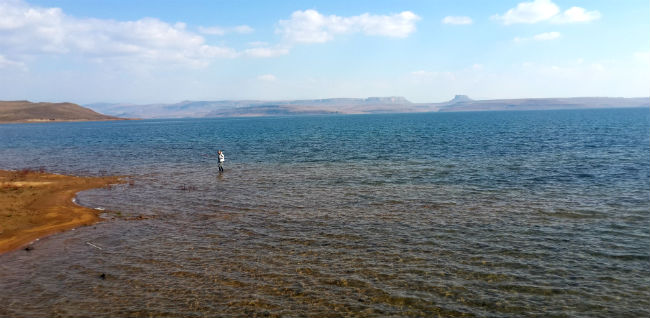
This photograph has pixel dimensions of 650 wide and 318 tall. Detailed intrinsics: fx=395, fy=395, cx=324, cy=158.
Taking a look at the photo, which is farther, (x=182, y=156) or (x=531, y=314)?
(x=182, y=156)

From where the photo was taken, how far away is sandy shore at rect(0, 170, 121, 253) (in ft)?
76.5

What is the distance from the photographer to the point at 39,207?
29.2 m

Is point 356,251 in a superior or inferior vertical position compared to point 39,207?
inferior

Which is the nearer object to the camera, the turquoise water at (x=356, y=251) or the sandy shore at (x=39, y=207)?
the turquoise water at (x=356, y=251)

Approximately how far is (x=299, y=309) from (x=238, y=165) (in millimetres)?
40008

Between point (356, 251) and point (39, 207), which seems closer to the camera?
point (356, 251)

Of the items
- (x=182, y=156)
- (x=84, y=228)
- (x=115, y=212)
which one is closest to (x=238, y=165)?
(x=182, y=156)

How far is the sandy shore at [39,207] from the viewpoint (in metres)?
23.3

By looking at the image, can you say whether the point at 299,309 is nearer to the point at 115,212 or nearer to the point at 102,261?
the point at 102,261

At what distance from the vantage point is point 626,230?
21141 millimetres

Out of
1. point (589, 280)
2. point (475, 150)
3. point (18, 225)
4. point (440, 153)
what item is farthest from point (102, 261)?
point (475, 150)

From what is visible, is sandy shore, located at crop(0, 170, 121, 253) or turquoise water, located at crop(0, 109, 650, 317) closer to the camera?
turquoise water, located at crop(0, 109, 650, 317)

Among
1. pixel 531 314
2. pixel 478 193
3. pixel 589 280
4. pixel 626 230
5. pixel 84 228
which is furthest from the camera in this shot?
pixel 478 193

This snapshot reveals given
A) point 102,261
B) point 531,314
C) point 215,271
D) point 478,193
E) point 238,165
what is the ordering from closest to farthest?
point 531,314 < point 215,271 < point 102,261 < point 478,193 < point 238,165
